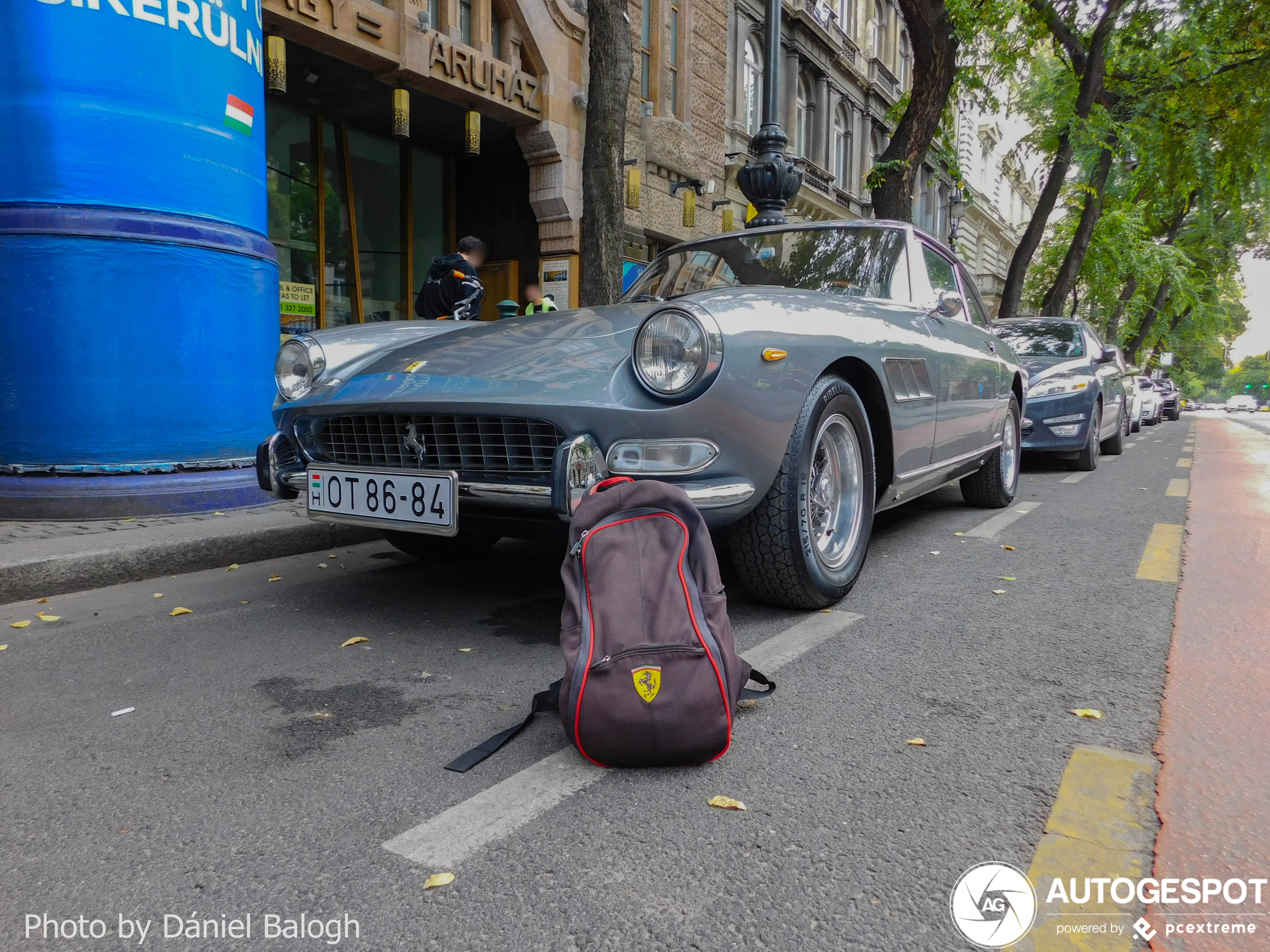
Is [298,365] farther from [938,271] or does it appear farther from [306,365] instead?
[938,271]

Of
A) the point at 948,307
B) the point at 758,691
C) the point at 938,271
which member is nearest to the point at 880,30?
the point at 938,271

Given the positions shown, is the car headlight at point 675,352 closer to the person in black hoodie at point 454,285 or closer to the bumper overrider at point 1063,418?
the person in black hoodie at point 454,285

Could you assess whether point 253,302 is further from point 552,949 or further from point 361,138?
point 361,138

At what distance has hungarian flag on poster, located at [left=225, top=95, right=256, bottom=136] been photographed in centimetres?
519

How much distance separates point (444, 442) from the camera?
279 cm

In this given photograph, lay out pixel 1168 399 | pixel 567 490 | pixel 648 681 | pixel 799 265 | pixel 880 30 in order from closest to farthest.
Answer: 1. pixel 648 681
2. pixel 567 490
3. pixel 799 265
4. pixel 880 30
5. pixel 1168 399

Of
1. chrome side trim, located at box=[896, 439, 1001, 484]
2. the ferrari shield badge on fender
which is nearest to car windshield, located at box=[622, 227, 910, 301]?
chrome side trim, located at box=[896, 439, 1001, 484]

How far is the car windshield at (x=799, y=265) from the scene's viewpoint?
3777 millimetres

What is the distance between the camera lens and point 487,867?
59.1 inches

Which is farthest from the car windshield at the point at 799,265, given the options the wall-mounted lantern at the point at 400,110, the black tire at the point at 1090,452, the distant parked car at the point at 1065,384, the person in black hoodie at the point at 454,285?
the wall-mounted lantern at the point at 400,110

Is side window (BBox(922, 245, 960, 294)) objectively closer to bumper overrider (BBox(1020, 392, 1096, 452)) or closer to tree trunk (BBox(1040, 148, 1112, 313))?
bumper overrider (BBox(1020, 392, 1096, 452))

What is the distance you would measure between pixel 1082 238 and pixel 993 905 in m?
18.7

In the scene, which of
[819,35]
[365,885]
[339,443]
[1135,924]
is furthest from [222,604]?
[819,35]

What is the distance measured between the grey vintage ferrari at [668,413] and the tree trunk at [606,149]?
2570mm
